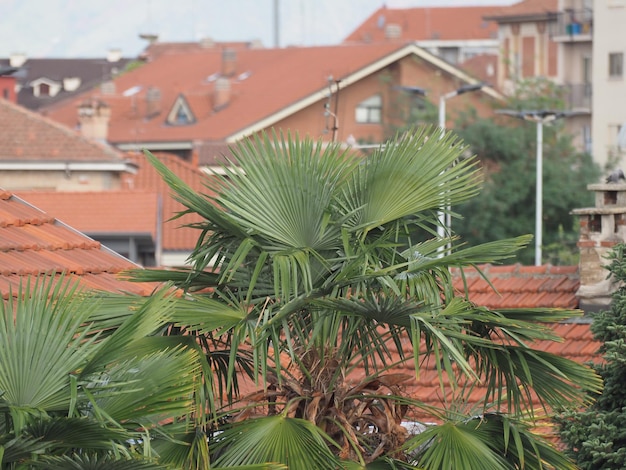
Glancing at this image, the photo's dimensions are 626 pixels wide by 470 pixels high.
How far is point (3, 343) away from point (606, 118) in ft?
208

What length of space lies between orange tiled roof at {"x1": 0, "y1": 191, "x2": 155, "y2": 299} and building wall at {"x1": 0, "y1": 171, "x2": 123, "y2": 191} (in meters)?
27.9

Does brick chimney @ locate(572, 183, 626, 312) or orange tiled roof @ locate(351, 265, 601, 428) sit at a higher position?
brick chimney @ locate(572, 183, 626, 312)


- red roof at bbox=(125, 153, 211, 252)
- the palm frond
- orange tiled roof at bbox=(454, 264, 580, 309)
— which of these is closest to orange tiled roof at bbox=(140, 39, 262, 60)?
red roof at bbox=(125, 153, 211, 252)

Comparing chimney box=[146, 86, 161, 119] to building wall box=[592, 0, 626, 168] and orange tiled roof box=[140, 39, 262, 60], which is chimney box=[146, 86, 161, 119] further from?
orange tiled roof box=[140, 39, 262, 60]

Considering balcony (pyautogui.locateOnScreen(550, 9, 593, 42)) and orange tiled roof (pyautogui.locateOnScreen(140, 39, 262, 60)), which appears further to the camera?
orange tiled roof (pyautogui.locateOnScreen(140, 39, 262, 60))

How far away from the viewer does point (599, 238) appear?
1609cm

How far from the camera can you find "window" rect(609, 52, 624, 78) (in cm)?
6894

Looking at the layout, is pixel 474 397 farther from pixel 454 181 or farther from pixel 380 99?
pixel 380 99

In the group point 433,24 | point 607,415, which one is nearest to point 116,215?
point 607,415

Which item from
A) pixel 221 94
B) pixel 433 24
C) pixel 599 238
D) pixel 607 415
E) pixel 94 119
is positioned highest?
pixel 433 24

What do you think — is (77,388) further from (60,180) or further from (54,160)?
(60,180)

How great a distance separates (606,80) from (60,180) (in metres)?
35.0

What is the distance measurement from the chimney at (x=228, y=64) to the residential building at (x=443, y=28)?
37809mm

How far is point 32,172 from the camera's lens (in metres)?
39.2
